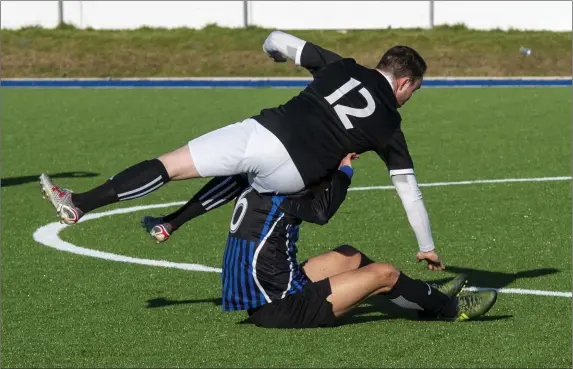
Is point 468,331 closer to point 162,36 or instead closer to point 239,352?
point 239,352

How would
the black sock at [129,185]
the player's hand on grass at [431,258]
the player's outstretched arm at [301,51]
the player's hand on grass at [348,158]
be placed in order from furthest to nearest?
the player's hand on grass at [431,258], the player's outstretched arm at [301,51], the player's hand on grass at [348,158], the black sock at [129,185]

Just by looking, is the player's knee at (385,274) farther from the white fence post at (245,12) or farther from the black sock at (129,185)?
the white fence post at (245,12)

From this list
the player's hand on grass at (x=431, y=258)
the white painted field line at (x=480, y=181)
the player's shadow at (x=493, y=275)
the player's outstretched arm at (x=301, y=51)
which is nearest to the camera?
the player's outstretched arm at (x=301, y=51)

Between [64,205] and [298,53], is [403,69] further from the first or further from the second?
[64,205]

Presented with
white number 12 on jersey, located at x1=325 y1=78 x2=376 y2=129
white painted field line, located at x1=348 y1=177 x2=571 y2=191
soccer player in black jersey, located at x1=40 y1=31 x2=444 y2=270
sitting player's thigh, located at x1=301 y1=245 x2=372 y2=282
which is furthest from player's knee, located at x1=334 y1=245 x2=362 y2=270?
white painted field line, located at x1=348 y1=177 x2=571 y2=191

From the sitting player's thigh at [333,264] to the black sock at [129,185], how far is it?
139cm

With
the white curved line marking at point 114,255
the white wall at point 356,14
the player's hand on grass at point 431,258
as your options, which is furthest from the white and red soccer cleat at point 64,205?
the white wall at point 356,14

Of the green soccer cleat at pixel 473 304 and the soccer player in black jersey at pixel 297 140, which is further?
the green soccer cleat at pixel 473 304

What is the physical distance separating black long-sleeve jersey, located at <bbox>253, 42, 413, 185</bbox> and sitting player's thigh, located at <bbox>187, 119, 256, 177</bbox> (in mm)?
190

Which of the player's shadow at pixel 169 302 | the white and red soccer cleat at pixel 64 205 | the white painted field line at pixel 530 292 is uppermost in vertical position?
the white and red soccer cleat at pixel 64 205

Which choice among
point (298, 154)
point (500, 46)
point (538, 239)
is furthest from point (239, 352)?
point (500, 46)

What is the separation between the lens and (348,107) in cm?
Answer: 817

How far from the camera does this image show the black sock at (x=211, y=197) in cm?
880

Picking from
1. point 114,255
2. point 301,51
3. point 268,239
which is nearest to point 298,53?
point 301,51
